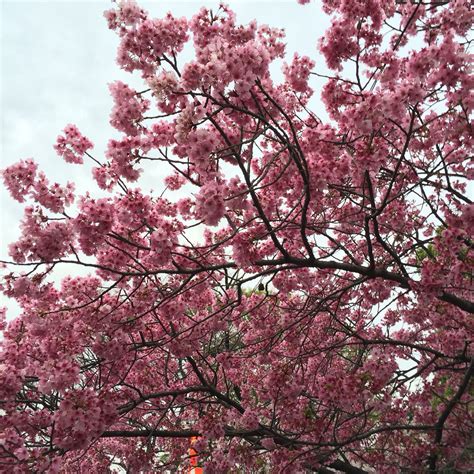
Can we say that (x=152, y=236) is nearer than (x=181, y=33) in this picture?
Yes

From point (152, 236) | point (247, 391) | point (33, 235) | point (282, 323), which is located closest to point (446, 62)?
point (152, 236)

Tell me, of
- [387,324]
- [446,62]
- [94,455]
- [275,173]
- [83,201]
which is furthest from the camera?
[94,455]

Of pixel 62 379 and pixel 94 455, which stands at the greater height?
pixel 94 455

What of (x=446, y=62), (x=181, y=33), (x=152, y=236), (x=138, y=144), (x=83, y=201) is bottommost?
(x=152, y=236)

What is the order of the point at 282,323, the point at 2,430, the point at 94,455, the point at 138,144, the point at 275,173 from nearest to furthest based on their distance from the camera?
1. the point at 138,144
2. the point at 2,430
3. the point at 275,173
4. the point at 282,323
5. the point at 94,455

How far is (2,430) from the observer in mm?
5445

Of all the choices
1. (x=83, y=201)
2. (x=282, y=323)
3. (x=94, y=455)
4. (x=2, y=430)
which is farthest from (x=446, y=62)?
(x=94, y=455)

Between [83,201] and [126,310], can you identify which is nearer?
[83,201]

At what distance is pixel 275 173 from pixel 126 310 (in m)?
2.49

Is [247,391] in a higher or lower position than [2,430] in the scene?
higher

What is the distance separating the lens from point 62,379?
468 centimetres

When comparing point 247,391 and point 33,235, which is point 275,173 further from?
point 247,391

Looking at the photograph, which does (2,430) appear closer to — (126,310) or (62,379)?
(62,379)

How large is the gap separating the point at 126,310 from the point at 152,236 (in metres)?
1.71
